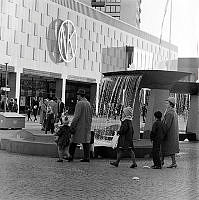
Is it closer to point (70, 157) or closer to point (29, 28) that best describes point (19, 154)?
point (70, 157)

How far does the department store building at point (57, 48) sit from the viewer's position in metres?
53.9

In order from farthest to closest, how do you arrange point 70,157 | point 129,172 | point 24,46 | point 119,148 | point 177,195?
point 24,46 → point 70,157 → point 119,148 → point 129,172 → point 177,195

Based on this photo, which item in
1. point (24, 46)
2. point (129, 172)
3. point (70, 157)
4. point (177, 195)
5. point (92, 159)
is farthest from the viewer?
point (24, 46)

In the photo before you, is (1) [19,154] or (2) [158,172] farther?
(1) [19,154]

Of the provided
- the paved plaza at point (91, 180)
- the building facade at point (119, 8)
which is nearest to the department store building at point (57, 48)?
the building facade at point (119, 8)

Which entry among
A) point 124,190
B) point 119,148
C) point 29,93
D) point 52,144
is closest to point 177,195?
point 124,190

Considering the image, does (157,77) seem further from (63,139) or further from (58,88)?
(58,88)

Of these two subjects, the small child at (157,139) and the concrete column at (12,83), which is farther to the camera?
the concrete column at (12,83)

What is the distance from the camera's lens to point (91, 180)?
9469mm

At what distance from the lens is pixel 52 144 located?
45.0 ft

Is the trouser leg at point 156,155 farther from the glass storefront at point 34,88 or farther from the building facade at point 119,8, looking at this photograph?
the building facade at point 119,8

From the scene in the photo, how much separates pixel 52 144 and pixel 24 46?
141 ft

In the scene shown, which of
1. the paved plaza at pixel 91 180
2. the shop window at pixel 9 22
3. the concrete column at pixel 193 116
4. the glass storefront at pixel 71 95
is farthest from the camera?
the glass storefront at pixel 71 95

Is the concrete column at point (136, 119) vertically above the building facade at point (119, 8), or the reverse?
the building facade at point (119, 8)
